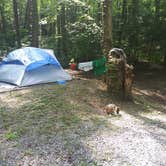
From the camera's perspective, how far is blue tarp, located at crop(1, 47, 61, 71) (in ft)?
31.1

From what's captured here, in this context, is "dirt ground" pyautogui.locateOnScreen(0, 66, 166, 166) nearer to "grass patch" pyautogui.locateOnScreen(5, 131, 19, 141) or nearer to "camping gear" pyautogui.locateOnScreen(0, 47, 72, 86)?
"grass patch" pyautogui.locateOnScreen(5, 131, 19, 141)

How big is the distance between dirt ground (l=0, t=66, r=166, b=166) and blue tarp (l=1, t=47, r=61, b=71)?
2.87 ft

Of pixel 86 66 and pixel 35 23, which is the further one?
pixel 35 23

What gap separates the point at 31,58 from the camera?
961cm

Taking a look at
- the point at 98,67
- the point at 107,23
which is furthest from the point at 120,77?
the point at 98,67

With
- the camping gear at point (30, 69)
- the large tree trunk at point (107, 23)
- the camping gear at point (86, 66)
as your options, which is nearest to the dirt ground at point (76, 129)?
the camping gear at point (30, 69)

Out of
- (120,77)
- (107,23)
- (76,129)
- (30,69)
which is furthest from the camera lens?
(30,69)

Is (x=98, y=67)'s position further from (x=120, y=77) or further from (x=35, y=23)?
(x=35, y=23)

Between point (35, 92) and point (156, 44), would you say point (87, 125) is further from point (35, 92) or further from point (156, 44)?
point (156, 44)

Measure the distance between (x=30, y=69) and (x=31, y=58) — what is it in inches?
16.4

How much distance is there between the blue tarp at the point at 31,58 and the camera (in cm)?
947

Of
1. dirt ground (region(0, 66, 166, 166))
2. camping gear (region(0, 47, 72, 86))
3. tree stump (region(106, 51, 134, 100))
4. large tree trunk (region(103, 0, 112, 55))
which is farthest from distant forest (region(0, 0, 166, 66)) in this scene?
tree stump (region(106, 51, 134, 100))

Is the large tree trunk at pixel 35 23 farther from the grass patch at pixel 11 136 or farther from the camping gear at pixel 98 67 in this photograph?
the grass patch at pixel 11 136

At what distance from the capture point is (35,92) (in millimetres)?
8352
